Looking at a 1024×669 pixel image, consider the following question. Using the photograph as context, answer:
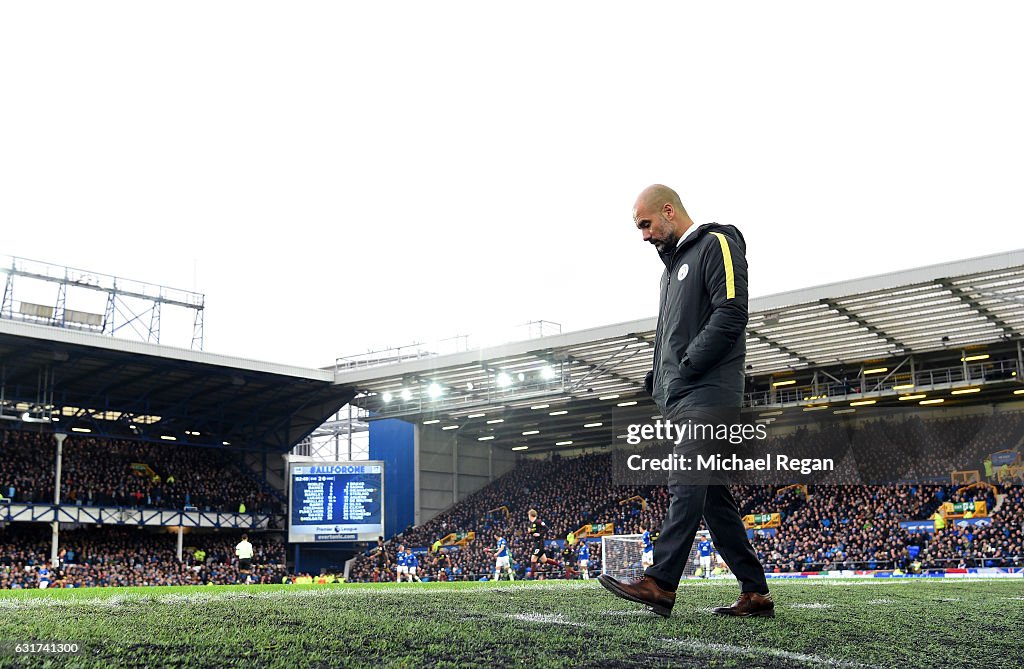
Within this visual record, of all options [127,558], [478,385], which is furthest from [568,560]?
[127,558]

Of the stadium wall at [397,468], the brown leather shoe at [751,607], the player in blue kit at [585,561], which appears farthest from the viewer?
the stadium wall at [397,468]

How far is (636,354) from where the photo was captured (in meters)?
30.7

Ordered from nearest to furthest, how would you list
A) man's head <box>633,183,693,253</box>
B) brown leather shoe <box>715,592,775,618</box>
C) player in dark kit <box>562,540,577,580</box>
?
brown leather shoe <box>715,592,775,618</box> → man's head <box>633,183,693,253</box> → player in dark kit <box>562,540,577,580</box>

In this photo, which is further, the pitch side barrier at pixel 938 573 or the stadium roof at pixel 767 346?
the stadium roof at pixel 767 346

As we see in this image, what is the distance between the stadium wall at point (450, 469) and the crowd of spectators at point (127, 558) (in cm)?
665

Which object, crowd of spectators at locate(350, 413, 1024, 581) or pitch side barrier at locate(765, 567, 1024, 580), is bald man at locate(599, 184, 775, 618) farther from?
crowd of spectators at locate(350, 413, 1024, 581)

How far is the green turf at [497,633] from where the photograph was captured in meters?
2.70

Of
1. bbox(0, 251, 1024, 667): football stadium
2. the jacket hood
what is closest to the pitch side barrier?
bbox(0, 251, 1024, 667): football stadium

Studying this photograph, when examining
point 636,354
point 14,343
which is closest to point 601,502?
point 636,354

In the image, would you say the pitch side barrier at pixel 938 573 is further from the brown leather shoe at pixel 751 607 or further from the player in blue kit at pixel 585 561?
the brown leather shoe at pixel 751 607

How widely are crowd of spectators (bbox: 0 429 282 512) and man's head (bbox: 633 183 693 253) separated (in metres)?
33.3

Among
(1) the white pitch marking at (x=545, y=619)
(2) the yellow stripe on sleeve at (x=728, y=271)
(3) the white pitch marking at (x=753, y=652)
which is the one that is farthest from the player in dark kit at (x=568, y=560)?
(3) the white pitch marking at (x=753, y=652)

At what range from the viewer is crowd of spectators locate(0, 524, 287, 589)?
32531 millimetres

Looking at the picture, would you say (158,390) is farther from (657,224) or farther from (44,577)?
(657,224)
